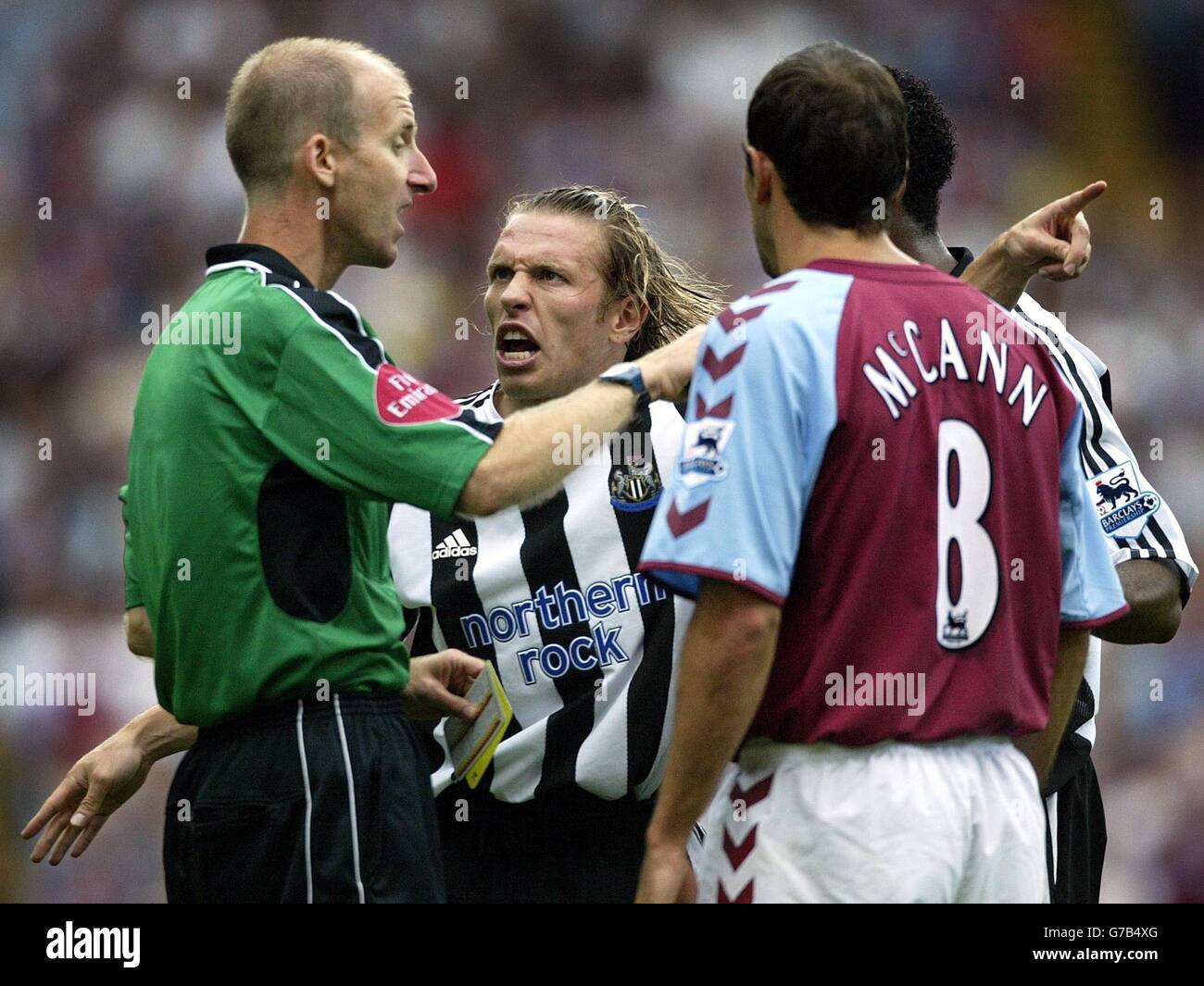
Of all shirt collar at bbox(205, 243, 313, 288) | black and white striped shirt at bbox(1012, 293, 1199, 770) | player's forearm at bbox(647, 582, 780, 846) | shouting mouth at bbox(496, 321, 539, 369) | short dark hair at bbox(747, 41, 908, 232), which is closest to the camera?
player's forearm at bbox(647, 582, 780, 846)

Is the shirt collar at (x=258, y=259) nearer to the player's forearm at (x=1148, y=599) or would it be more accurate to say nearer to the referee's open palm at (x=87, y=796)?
the referee's open palm at (x=87, y=796)

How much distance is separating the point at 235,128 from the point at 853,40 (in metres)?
5.31

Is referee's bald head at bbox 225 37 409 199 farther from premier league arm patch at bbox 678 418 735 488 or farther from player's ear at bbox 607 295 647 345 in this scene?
player's ear at bbox 607 295 647 345

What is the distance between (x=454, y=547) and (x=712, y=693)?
1395mm

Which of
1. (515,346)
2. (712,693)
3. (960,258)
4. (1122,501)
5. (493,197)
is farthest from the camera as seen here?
(493,197)

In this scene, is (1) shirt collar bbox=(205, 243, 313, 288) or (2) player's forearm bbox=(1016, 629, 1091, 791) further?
(1) shirt collar bbox=(205, 243, 313, 288)

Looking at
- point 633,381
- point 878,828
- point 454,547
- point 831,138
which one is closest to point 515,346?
point 454,547

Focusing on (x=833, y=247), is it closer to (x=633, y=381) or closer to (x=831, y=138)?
(x=831, y=138)

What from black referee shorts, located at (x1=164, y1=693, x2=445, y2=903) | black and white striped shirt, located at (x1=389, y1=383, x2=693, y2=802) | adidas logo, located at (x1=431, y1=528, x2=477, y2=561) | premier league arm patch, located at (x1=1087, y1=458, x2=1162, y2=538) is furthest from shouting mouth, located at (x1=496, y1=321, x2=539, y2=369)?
premier league arm patch, located at (x1=1087, y1=458, x2=1162, y2=538)

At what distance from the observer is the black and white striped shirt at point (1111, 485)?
333 cm

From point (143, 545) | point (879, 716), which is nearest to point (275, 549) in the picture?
point (143, 545)

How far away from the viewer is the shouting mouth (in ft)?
12.7

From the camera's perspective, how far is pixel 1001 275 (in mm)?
3104

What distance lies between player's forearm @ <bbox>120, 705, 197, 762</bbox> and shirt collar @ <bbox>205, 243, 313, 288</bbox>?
0.96 meters
